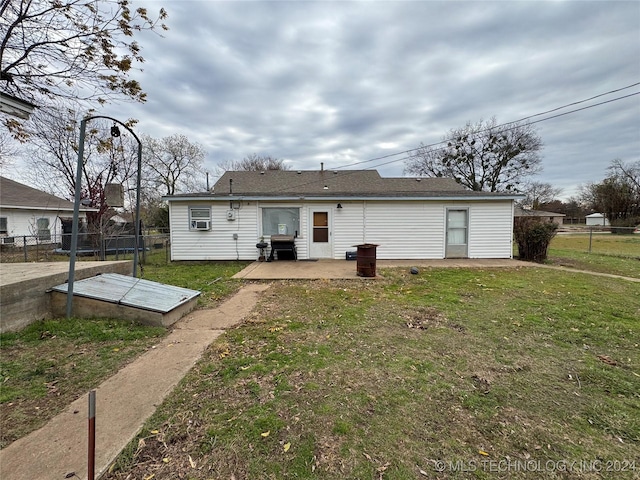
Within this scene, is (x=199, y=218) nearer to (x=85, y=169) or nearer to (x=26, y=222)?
(x=26, y=222)

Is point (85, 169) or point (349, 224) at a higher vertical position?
point (85, 169)

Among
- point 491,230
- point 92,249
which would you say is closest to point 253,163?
point 92,249

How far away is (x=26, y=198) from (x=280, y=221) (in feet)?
57.3

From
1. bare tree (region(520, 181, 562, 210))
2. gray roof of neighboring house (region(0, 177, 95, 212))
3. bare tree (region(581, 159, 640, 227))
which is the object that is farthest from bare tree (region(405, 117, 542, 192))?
gray roof of neighboring house (region(0, 177, 95, 212))

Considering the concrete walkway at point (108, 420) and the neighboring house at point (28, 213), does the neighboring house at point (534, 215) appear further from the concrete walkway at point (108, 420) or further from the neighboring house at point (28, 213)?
the neighboring house at point (28, 213)

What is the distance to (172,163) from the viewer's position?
28.4m

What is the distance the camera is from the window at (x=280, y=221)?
416 inches

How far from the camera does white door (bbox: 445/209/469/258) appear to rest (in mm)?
10727

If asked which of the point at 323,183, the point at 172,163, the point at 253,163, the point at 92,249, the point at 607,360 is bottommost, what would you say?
the point at 607,360

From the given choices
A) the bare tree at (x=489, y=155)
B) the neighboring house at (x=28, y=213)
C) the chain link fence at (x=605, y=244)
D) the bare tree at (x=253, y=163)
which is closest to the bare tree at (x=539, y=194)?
the chain link fence at (x=605, y=244)

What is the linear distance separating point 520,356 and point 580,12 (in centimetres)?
921

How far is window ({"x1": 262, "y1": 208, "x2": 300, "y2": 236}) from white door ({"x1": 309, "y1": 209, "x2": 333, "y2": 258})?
0.59 m

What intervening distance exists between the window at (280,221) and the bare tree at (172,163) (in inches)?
879

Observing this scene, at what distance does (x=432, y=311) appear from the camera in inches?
187
